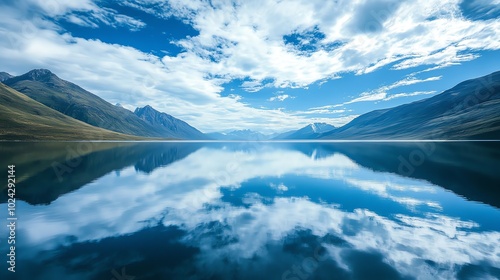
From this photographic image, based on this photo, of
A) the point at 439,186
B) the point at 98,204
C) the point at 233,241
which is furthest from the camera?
the point at 439,186

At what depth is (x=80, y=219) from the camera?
20000mm

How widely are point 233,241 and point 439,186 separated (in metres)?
32.6

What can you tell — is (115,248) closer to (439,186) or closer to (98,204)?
(98,204)

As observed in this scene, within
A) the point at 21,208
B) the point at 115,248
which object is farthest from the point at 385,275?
the point at 21,208

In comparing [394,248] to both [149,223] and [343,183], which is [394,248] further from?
[343,183]

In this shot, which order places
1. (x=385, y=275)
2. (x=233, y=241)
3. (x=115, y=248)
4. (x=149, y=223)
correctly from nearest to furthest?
(x=385, y=275)
(x=115, y=248)
(x=233, y=241)
(x=149, y=223)

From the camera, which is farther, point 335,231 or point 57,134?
point 57,134

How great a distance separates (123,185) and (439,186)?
4596 cm

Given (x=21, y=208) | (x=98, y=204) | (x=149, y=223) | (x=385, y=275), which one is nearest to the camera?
(x=385, y=275)

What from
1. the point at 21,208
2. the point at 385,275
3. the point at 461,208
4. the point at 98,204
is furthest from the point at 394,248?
the point at 21,208

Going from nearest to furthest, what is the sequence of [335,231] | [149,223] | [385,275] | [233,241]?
[385,275] → [233,241] → [335,231] → [149,223]

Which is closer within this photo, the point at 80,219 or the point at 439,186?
the point at 80,219

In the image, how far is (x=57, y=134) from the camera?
578 ft

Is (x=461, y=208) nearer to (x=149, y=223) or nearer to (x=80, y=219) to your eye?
(x=149, y=223)
